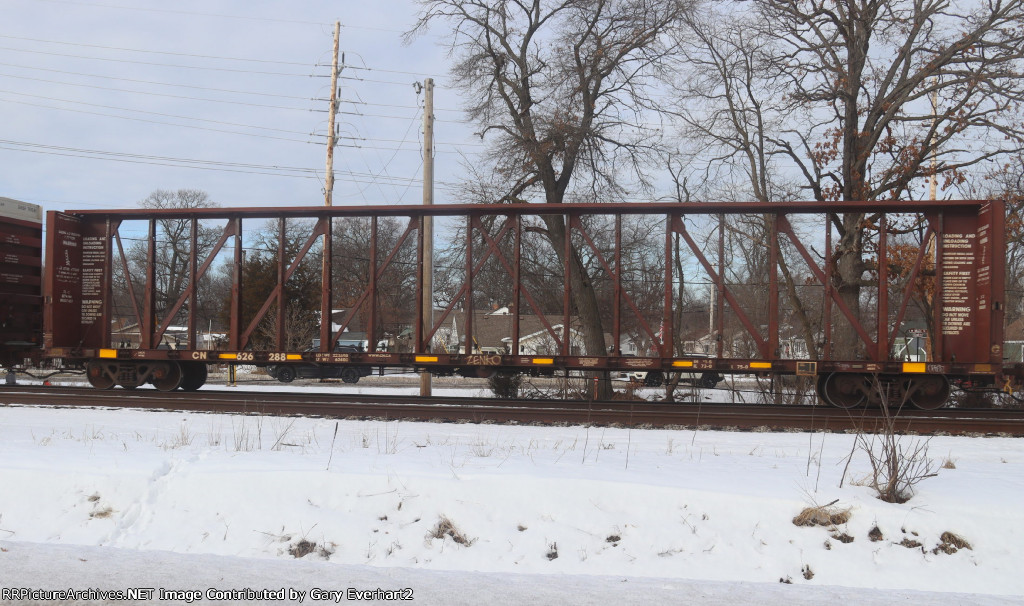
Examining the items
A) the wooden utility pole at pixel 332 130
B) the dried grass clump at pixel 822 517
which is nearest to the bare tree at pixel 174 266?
the wooden utility pole at pixel 332 130

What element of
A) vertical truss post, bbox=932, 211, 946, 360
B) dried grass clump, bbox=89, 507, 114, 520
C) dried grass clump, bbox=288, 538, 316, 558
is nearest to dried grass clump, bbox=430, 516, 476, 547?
dried grass clump, bbox=288, 538, 316, 558

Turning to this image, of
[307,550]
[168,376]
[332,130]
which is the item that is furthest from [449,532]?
[332,130]

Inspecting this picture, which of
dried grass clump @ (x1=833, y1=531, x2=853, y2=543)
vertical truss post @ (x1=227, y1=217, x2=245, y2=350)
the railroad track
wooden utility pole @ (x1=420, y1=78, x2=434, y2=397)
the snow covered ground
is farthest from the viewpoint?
wooden utility pole @ (x1=420, y1=78, x2=434, y2=397)

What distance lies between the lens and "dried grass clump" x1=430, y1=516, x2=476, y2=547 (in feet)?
19.0

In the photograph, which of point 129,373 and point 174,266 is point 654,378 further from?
point 174,266

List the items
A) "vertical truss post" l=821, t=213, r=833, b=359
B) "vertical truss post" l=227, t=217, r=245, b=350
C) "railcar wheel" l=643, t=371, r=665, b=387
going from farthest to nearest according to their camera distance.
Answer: "vertical truss post" l=227, t=217, r=245, b=350 < "railcar wheel" l=643, t=371, r=665, b=387 < "vertical truss post" l=821, t=213, r=833, b=359

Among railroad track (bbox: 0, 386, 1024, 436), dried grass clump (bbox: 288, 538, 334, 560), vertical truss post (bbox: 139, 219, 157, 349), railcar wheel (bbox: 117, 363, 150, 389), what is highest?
vertical truss post (bbox: 139, 219, 157, 349)

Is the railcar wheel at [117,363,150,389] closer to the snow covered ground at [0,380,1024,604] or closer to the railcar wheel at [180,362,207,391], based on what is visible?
the railcar wheel at [180,362,207,391]

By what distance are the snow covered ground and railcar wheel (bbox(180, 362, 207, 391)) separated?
8699 millimetres

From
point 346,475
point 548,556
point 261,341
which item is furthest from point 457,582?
point 261,341

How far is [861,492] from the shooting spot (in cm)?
650

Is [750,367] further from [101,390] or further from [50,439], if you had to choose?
[101,390]

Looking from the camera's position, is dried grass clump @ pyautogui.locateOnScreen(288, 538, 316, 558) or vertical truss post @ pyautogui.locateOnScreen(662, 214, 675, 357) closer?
dried grass clump @ pyautogui.locateOnScreen(288, 538, 316, 558)

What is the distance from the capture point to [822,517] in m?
5.92
